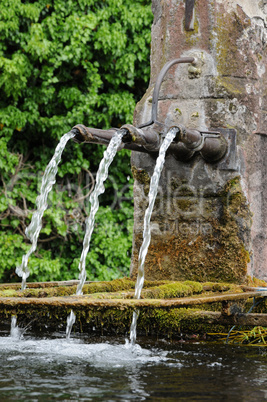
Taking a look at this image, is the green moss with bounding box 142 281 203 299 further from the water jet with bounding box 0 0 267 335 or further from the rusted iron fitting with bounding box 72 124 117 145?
the rusted iron fitting with bounding box 72 124 117 145

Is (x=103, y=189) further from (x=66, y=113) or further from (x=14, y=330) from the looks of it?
(x=66, y=113)

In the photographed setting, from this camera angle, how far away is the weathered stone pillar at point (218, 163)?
489 cm

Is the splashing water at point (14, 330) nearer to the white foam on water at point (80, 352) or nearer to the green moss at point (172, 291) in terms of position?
the white foam on water at point (80, 352)

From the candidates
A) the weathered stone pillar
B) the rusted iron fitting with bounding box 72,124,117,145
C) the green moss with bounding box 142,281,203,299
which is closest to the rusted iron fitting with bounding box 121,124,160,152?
the rusted iron fitting with bounding box 72,124,117,145

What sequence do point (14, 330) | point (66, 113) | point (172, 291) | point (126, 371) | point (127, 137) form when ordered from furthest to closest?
point (66, 113) < point (14, 330) < point (127, 137) < point (172, 291) < point (126, 371)

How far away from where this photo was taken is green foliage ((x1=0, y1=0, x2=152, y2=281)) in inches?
346

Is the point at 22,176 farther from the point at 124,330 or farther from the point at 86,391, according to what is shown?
the point at 86,391

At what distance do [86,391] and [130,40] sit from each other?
7383 mm

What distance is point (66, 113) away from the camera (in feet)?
31.1

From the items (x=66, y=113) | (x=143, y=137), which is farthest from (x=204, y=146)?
(x=66, y=113)

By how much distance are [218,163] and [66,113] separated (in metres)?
4.95

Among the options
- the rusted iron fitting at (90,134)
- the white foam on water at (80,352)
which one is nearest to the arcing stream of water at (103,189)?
the rusted iron fitting at (90,134)

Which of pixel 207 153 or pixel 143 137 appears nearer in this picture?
pixel 143 137

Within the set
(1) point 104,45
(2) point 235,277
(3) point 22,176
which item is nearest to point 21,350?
(2) point 235,277
